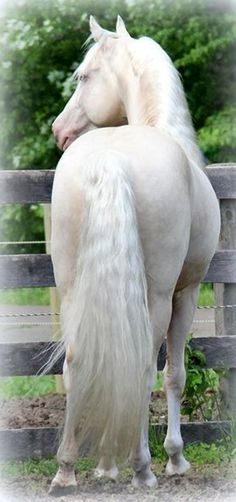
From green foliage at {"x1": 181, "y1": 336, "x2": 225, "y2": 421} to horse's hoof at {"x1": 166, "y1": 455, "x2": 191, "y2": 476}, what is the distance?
2.23ft

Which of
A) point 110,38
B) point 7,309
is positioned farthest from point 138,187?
point 7,309

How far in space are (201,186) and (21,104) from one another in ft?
32.6

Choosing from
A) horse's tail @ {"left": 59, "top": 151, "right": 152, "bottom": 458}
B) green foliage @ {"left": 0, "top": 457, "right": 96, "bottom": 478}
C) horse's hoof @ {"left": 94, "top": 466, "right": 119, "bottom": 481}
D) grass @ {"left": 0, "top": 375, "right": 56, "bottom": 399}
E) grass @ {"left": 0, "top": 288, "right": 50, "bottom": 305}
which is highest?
horse's tail @ {"left": 59, "top": 151, "right": 152, "bottom": 458}

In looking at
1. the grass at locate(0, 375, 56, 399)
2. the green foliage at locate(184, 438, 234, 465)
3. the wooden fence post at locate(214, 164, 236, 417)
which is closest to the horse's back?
the wooden fence post at locate(214, 164, 236, 417)

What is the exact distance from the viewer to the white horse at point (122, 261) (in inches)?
176

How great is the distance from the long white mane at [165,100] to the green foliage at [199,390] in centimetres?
122

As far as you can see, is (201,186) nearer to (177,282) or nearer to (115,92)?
(177,282)

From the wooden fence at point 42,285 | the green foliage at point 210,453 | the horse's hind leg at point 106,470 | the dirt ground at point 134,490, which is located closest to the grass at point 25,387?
the wooden fence at point 42,285

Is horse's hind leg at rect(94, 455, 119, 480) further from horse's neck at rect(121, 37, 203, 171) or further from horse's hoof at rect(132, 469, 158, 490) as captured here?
horse's neck at rect(121, 37, 203, 171)

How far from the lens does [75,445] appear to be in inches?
187

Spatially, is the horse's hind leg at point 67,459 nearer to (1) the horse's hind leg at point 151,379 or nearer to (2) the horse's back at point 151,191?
(1) the horse's hind leg at point 151,379

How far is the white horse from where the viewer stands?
4465 mm

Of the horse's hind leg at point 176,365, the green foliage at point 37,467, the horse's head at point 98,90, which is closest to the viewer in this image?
the horse's hind leg at point 176,365

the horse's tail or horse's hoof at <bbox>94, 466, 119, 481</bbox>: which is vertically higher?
the horse's tail
